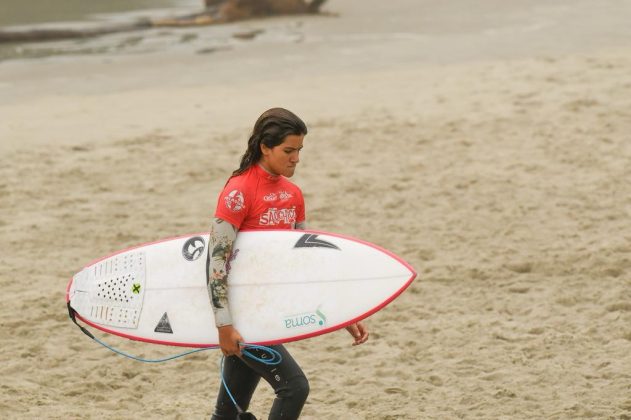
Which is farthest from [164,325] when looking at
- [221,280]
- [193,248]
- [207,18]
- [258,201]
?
[207,18]

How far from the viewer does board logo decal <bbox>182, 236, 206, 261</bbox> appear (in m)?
3.82

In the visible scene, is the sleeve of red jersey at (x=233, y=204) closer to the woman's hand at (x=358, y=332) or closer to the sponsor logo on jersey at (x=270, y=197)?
the sponsor logo on jersey at (x=270, y=197)

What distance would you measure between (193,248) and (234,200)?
0.41 metres

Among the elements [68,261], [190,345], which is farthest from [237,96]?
→ [190,345]

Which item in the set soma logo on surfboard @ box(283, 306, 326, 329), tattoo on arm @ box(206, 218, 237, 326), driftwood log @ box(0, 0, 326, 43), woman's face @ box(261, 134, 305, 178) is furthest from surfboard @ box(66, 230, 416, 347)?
driftwood log @ box(0, 0, 326, 43)

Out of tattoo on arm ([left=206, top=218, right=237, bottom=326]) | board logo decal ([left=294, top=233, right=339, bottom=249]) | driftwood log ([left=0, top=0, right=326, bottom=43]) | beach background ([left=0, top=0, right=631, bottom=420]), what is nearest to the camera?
tattoo on arm ([left=206, top=218, right=237, bottom=326])

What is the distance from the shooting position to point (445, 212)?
7.50 meters

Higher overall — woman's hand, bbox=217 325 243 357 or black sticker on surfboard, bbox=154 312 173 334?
woman's hand, bbox=217 325 243 357

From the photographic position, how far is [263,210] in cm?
362

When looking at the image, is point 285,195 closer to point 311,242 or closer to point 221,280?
point 311,242

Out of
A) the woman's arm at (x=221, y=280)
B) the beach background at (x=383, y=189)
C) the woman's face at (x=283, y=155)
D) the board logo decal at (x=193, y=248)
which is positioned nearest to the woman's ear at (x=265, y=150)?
the woman's face at (x=283, y=155)

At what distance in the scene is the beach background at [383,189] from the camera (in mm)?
5020

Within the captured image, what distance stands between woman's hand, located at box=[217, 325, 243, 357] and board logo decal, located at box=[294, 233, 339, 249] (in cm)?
42

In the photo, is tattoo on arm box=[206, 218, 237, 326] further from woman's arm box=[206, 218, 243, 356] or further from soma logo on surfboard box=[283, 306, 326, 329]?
soma logo on surfboard box=[283, 306, 326, 329]
